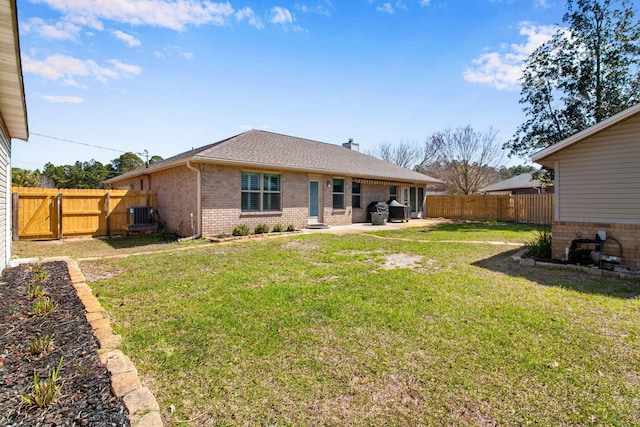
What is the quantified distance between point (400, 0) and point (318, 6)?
2641 mm

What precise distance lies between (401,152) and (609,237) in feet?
116

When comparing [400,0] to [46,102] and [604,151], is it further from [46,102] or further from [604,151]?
[46,102]

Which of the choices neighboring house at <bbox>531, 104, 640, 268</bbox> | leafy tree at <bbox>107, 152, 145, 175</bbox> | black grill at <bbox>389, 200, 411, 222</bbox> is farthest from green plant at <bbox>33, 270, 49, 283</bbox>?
leafy tree at <bbox>107, 152, 145, 175</bbox>

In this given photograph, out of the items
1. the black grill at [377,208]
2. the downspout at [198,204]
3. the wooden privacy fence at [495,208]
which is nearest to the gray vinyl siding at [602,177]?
the black grill at [377,208]

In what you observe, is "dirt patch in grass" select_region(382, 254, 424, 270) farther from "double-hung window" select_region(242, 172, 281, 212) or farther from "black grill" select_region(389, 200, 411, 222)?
"black grill" select_region(389, 200, 411, 222)

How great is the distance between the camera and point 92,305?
3814 mm

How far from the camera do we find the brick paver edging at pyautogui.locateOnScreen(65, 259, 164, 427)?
192 cm

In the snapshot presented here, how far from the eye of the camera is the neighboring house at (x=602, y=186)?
6.50 metres

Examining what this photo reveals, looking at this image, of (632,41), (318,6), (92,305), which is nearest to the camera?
(92,305)

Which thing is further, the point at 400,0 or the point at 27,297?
the point at 400,0

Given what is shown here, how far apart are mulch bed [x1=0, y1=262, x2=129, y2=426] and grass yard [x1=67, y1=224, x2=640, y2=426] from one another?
37 centimetres

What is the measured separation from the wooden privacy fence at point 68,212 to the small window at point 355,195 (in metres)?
9.87

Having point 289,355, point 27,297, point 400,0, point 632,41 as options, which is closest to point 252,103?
point 400,0

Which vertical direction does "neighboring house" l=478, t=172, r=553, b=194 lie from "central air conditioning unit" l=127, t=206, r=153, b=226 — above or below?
above
